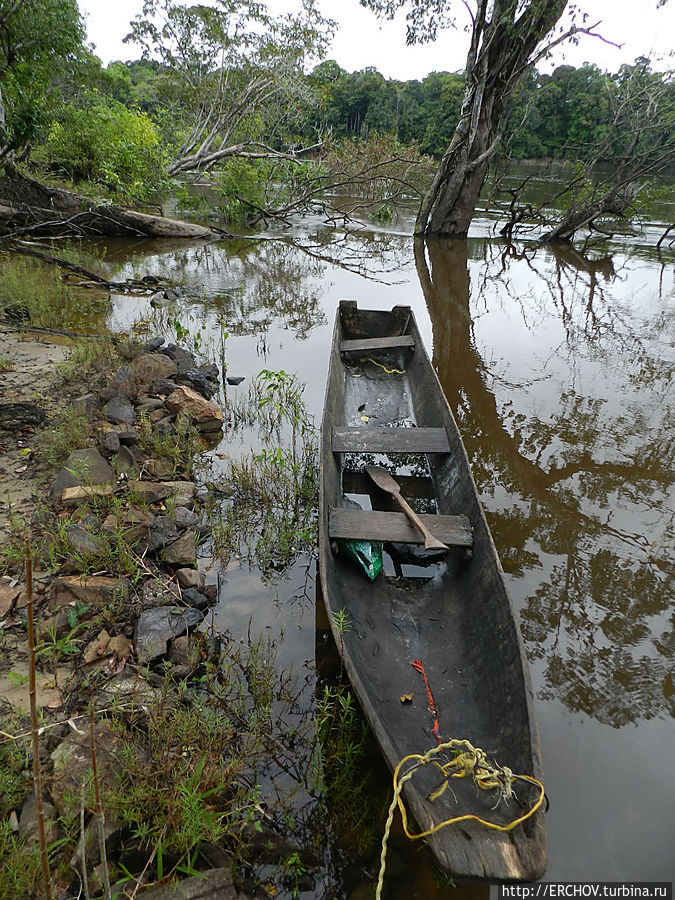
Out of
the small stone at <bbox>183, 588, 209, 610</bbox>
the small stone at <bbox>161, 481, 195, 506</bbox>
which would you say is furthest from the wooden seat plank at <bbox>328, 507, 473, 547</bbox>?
the small stone at <bbox>161, 481, 195, 506</bbox>

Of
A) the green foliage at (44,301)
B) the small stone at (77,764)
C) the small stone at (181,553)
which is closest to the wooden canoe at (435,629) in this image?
the small stone at (181,553)

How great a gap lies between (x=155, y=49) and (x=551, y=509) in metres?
20.3

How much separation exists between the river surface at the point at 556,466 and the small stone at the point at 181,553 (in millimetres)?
262

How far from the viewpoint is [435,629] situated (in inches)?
109

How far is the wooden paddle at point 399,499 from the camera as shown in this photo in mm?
3027

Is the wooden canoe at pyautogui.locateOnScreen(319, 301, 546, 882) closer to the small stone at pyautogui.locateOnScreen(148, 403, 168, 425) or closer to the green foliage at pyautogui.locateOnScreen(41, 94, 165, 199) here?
the small stone at pyautogui.locateOnScreen(148, 403, 168, 425)

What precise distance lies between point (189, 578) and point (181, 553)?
0.69 feet

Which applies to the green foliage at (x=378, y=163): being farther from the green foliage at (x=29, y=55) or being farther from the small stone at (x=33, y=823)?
the small stone at (x=33, y=823)

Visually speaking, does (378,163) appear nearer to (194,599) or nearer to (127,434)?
(127,434)

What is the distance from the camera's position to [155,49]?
16.7 metres

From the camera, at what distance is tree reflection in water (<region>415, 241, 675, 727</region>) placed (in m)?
2.84

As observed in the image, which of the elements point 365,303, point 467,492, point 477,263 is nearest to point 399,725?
point 467,492

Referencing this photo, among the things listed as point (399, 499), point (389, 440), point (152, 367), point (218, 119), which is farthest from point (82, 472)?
point (218, 119)

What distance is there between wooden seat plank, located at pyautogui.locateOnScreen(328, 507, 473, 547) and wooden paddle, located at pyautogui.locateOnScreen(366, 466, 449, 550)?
38 millimetres
